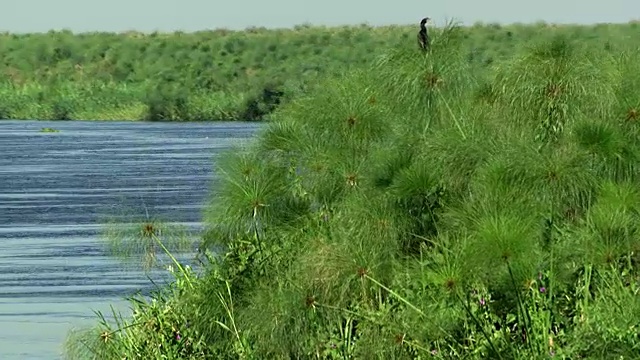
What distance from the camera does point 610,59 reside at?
10203 millimetres

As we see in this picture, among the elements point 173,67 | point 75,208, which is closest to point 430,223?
point 75,208

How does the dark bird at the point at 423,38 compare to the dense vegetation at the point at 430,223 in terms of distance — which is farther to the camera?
the dark bird at the point at 423,38

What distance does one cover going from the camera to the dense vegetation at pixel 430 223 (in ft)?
28.4

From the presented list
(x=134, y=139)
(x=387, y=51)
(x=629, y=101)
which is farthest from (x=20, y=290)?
(x=134, y=139)

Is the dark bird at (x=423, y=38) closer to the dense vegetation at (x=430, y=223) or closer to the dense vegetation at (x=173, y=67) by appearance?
the dense vegetation at (x=430, y=223)

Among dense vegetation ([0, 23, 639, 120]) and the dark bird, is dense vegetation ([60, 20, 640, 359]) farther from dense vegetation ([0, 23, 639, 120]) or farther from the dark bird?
dense vegetation ([0, 23, 639, 120])

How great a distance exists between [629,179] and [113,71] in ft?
275

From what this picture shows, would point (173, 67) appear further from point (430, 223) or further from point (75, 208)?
point (430, 223)

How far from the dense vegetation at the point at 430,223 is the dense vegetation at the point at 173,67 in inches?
2100

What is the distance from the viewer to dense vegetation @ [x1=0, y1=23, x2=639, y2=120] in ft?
243

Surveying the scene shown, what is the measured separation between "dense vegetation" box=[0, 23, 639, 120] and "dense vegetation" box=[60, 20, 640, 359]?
175ft

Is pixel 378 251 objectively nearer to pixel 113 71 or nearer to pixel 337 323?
pixel 337 323

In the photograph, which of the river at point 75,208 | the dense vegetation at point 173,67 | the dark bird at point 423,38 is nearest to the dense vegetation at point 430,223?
the dark bird at point 423,38

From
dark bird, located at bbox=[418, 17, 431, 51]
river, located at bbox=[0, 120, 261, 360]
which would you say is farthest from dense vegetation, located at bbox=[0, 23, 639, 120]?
dark bird, located at bbox=[418, 17, 431, 51]
